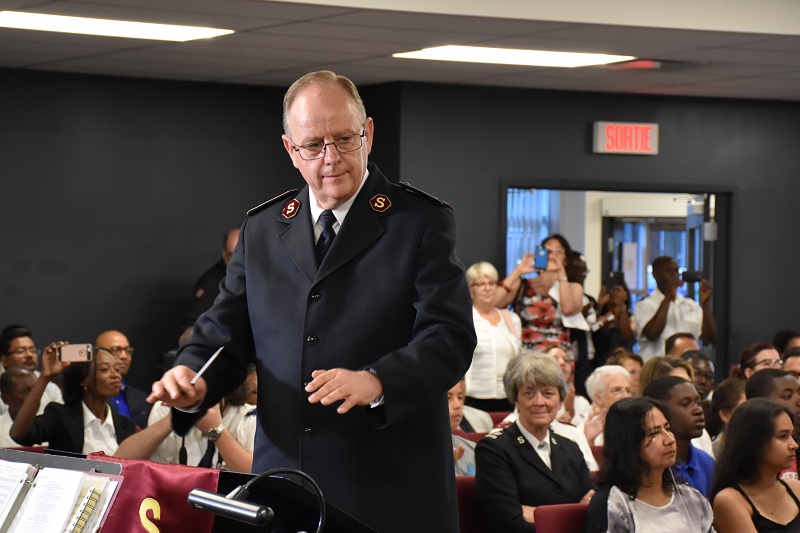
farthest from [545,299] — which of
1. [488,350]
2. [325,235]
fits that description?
[325,235]

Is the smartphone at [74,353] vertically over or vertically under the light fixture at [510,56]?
under

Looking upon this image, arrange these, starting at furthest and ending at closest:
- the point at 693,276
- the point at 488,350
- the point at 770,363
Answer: the point at 693,276 → the point at 488,350 → the point at 770,363

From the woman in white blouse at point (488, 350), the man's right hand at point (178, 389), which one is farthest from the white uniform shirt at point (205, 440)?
the man's right hand at point (178, 389)

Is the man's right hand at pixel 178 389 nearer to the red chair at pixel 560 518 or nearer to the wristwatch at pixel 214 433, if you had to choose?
the red chair at pixel 560 518

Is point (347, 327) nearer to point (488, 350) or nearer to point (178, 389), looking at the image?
point (178, 389)

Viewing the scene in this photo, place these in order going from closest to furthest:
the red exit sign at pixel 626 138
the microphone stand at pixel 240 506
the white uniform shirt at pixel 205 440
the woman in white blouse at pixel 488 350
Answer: the microphone stand at pixel 240 506 < the white uniform shirt at pixel 205 440 < the woman in white blouse at pixel 488 350 < the red exit sign at pixel 626 138

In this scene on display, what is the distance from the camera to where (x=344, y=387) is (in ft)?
6.23

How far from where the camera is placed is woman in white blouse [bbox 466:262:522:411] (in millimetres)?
7031

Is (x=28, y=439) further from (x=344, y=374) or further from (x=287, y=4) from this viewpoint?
(x=344, y=374)

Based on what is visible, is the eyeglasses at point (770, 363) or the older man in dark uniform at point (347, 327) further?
the eyeglasses at point (770, 363)

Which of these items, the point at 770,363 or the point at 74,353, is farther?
the point at 770,363

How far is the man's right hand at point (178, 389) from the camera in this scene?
2.03m

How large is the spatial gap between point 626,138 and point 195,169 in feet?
10.1

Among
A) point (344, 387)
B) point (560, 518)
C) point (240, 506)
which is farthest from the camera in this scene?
point (560, 518)
